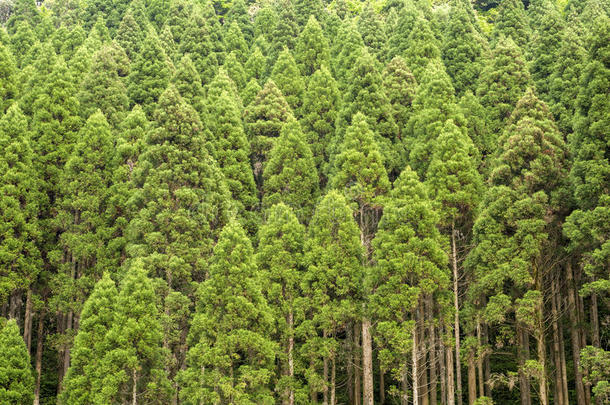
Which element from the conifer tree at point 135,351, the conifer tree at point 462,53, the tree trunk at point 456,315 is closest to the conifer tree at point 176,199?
the conifer tree at point 135,351

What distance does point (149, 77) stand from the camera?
4275 cm

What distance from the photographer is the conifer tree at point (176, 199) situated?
29.7m

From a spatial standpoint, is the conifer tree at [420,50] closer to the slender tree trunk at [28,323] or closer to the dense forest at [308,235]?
the dense forest at [308,235]

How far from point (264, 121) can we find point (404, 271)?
1619 cm

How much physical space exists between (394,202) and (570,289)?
28.1ft

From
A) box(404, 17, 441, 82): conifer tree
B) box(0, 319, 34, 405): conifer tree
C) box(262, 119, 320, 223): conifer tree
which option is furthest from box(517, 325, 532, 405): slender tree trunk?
box(404, 17, 441, 82): conifer tree

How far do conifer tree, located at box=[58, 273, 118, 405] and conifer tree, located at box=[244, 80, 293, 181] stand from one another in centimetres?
1397

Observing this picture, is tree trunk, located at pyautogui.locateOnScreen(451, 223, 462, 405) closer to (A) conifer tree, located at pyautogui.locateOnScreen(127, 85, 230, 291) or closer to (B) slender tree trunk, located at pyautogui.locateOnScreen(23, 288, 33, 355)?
(A) conifer tree, located at pyautogui.locateOnScreen(127, 85, 230, 291)

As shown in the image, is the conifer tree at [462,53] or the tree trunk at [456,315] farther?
the conifer tree at [462,53]

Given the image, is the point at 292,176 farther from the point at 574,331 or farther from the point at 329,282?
the point at 574,331

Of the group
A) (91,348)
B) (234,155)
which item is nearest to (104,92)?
(234,155)

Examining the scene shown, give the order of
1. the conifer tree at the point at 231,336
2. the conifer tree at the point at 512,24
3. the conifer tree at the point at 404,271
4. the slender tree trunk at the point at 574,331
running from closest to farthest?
1. the conifer tree at the point at 231,336
2. the conifer tree at the point at 404,271
3. the slender tree trunk at the point at 574,331
4. the conifer tree at the point at 512,24

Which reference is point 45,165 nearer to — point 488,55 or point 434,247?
point 434,247

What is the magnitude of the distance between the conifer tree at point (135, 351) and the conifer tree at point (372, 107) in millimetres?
15244
